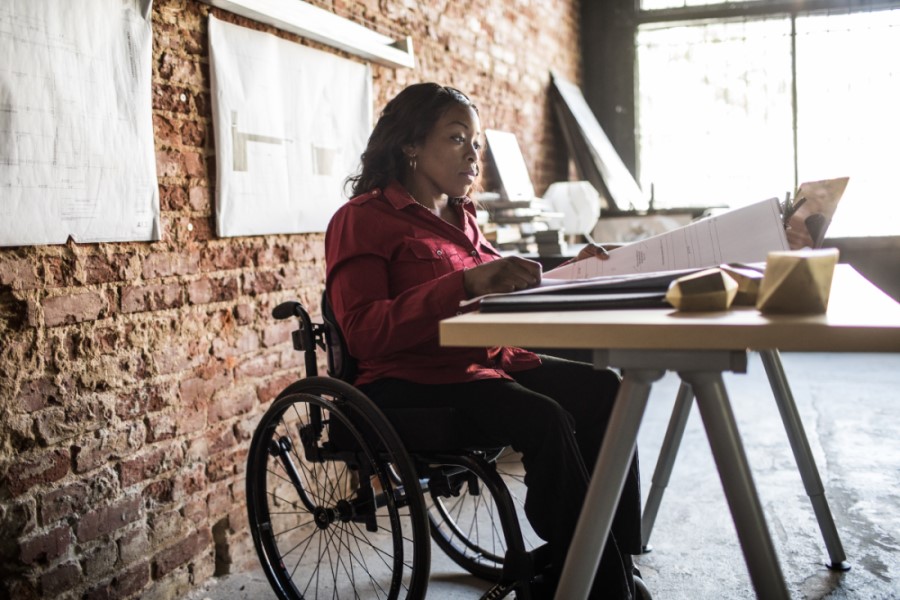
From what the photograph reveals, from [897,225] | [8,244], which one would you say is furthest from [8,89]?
[897,225]

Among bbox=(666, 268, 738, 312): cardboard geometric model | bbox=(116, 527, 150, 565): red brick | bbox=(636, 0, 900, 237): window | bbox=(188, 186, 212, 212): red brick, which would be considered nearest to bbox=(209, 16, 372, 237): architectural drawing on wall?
bbox=(188, 186, 212, 212): red brick

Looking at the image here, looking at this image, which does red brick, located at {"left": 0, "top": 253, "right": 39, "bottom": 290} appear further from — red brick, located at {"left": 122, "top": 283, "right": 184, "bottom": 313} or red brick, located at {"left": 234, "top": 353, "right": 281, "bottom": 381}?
red brick, located at {"left": 234, "top": 353, "right": 281, "bottom": 381}

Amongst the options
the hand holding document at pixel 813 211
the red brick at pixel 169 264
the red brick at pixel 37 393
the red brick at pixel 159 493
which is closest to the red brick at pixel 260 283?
the red brick at pixel 169 264

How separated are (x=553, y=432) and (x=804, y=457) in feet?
3.22

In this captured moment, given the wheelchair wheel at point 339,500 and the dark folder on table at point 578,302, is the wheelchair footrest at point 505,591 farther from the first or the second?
the dark folder on table at point 578,302

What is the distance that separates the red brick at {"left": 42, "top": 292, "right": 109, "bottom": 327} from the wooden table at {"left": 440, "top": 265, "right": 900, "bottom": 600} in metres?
1.06

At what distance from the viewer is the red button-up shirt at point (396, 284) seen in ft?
5.41

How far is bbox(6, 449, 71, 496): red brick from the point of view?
67.4 inches

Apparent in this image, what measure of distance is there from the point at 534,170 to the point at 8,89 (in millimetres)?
3797

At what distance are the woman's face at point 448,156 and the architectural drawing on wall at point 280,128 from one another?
55 centimetres

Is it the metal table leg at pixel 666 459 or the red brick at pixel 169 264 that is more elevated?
the red brick at pixel 169 264

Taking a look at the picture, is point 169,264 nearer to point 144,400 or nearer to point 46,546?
point 144,400

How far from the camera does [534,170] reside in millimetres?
5160

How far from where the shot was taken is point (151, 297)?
2053 millimetres
